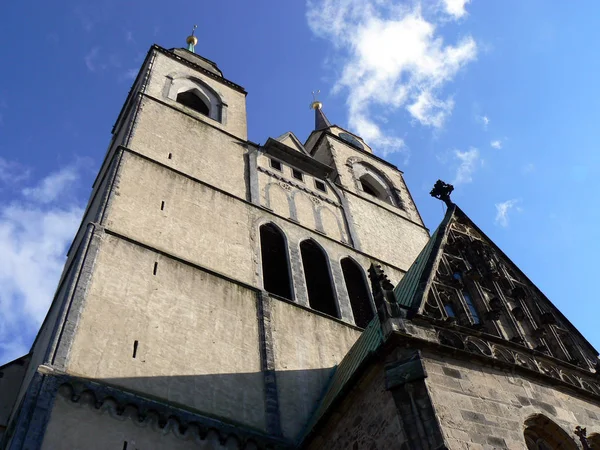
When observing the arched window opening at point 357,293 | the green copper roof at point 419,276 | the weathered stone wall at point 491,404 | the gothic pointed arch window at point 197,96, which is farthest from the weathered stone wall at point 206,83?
the weathered stone wall at point 491,404

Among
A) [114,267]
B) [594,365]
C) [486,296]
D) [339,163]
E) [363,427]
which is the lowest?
[363,427]

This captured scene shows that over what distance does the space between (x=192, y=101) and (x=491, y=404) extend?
16026mm

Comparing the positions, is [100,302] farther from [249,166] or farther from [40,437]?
[249,166]

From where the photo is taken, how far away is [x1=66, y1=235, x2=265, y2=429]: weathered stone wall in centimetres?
945

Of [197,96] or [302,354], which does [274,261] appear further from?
[197,96]

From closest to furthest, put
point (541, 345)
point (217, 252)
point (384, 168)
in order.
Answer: point (541, 345)
point (217, 252)
point (384, 168)

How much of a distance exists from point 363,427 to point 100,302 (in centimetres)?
454

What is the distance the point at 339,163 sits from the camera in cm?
2227

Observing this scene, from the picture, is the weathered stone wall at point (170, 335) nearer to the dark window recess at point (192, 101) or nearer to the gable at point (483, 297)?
the gable at point (483, 297)

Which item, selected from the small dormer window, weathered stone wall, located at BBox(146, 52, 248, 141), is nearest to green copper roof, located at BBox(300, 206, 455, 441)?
the small dormer window

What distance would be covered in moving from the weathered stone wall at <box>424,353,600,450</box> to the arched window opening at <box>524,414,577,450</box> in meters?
0.08

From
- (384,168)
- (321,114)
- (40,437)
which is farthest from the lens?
(321,114)

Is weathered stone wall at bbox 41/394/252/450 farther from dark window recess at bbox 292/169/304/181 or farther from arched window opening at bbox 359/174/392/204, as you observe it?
arched window opening at bbox 359/174/392/204

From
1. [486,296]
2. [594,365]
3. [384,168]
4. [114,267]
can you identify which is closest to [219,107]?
[384,168]
